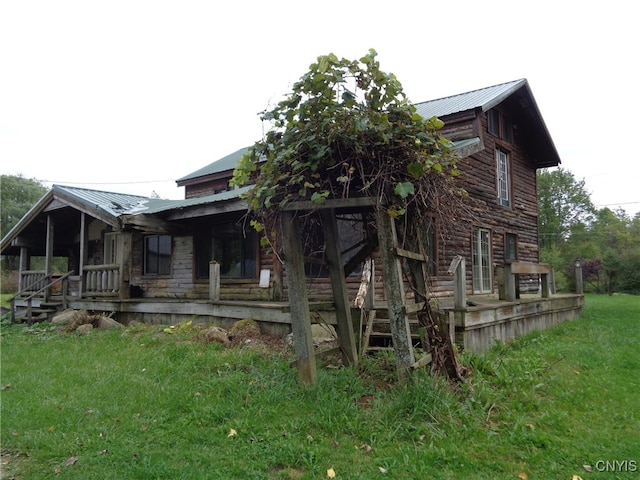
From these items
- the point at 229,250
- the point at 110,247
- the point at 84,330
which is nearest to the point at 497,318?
the point at 229,250

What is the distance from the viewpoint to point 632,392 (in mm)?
5441

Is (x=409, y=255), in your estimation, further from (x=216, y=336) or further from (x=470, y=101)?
(x=470, y=101)

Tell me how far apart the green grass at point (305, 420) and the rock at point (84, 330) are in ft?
10.7

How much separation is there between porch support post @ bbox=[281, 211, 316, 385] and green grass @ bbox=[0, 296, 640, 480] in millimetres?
199

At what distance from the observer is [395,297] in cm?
430

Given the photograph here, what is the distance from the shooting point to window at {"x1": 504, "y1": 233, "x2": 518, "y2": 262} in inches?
574

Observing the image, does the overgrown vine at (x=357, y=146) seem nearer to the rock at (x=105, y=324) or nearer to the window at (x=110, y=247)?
the rock at (x=105, y=324)

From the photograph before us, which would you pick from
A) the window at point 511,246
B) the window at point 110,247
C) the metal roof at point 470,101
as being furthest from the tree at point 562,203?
the window at point 110,247

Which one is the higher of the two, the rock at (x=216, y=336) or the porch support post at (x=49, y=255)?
the porch support post at (x=49, y=255)

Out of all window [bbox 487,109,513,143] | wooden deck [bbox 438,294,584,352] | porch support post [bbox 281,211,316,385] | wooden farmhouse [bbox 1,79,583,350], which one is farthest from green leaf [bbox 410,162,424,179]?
window [bbox 487,109,513,143]

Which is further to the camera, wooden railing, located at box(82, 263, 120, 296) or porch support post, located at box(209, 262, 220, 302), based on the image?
wooden railing, located at box(82, 263, 120, 296)

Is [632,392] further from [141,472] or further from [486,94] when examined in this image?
[486,94]

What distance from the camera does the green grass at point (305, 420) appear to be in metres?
3.43

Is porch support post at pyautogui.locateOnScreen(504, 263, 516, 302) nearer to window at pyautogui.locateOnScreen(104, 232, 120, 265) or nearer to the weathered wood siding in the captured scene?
the weathered wood siding
